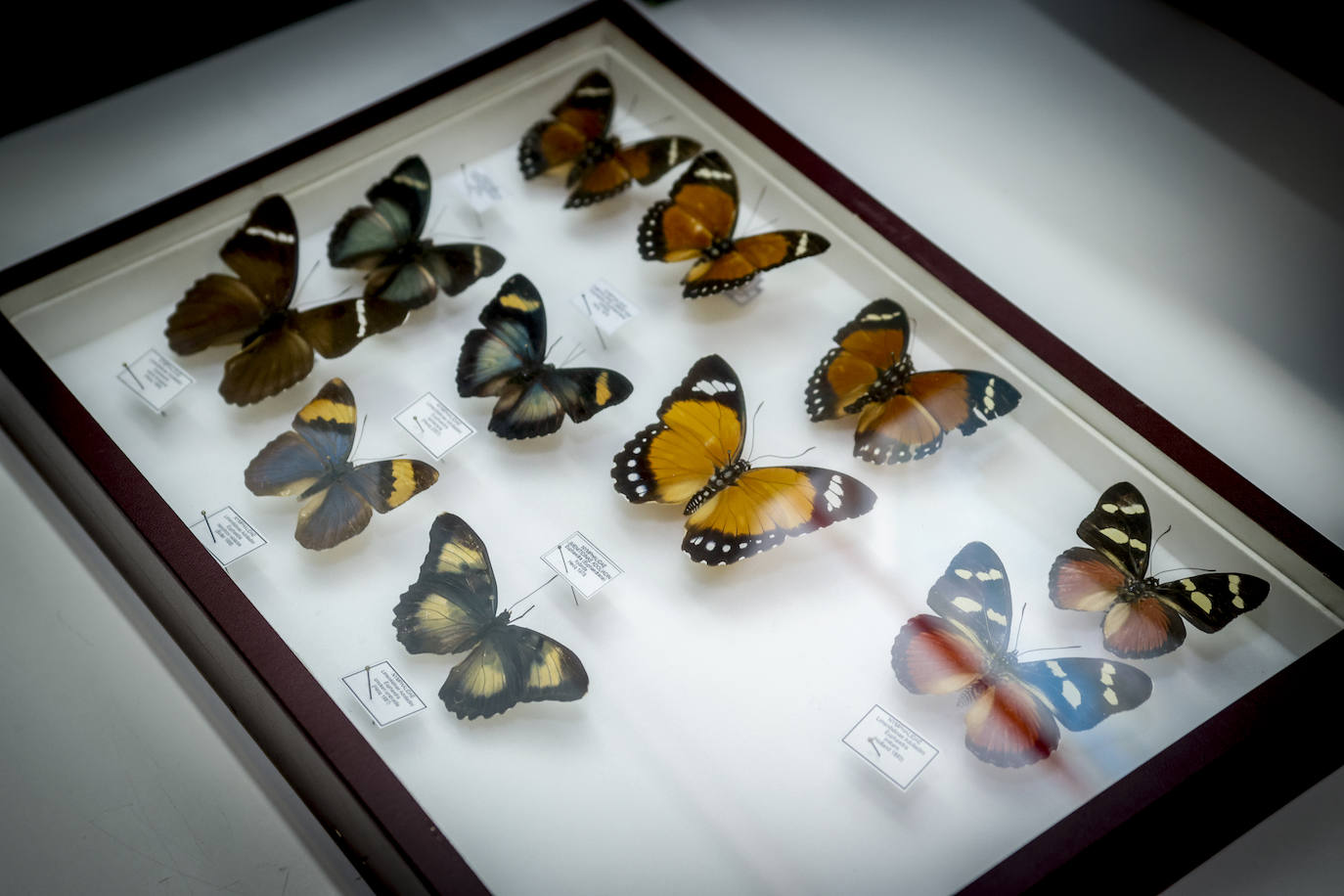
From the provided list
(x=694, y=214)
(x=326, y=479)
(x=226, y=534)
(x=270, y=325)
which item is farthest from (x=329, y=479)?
(x=694, y=214)

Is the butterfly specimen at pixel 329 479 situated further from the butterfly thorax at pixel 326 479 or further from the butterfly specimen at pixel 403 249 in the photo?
the butterfly specimen at pixel 403 249

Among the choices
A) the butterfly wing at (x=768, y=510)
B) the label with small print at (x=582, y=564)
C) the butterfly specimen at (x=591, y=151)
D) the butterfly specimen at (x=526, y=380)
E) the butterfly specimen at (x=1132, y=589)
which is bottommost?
the butterfly specimen at (x=1132, y=589)

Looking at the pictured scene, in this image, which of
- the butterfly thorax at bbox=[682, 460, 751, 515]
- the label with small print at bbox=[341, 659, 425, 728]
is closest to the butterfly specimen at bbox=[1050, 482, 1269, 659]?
the butterfly thorax at bbox=[682, 460, 751, 515]

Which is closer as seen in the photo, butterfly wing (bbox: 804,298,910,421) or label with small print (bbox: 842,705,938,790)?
label with small print (bbox: 842,705,938,790)

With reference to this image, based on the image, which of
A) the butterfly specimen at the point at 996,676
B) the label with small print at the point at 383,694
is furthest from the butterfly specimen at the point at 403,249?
the butterfly specimen at the point at 996,676

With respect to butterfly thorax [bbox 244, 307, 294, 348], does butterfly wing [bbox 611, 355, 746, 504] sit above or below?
below

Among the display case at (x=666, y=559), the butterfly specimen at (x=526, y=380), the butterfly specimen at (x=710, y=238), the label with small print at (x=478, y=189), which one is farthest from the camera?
the label with small print at (x=478, y=189)

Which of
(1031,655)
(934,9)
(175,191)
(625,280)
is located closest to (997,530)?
(1031,655)

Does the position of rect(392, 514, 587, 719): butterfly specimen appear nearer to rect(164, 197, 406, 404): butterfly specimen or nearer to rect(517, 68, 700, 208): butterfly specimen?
rect(164, 197, 406, 404): butterfly specimen
